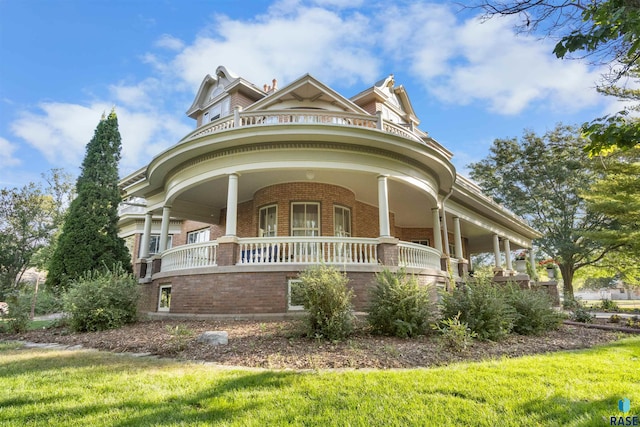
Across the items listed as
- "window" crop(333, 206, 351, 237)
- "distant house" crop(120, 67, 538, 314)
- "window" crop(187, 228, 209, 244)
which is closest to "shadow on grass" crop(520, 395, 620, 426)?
"distant house" crop(120, 67, 538, 314)

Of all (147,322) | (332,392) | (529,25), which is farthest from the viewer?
(147,322)

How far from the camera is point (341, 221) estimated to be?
1274 cm

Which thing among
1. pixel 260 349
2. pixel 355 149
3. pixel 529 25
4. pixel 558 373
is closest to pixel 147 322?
pixel 260 349

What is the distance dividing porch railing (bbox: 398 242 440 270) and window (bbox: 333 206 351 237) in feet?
8.67

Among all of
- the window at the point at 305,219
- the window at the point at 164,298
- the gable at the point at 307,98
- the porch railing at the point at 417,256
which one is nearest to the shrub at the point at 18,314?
the window at the point at 164,298

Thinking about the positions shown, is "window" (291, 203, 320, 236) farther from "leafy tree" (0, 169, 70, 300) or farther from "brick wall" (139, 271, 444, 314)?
"leafy tree" (0, 169, 70, 300)

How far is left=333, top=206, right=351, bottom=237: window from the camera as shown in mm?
12469

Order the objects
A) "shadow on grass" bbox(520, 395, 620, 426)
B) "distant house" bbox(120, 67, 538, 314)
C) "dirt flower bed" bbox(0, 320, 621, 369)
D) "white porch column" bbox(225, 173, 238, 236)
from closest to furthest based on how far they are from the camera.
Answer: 1. "shadow on grass" bbox(520, 395, 620, 426)
2. "dirt flower bed" bbox(0, 320, 621, 369)
3. "distant house" bbox(120, 67, 538, 314)
4. "white porch column" bbox(225, 173, 238, 236)

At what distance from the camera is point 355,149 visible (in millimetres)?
10289

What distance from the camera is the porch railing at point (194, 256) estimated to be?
9930mm

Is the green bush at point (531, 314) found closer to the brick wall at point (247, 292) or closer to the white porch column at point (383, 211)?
the brick wall at point (247, 292)

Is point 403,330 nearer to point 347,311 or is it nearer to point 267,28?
point 347,311

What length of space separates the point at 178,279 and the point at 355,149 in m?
6.39

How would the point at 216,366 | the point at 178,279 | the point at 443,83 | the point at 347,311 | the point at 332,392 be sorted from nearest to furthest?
1. the point at 332,392
2. the point at 216,366
3. the point at 347,311
4. the point at 443,83
5. the point at 178,279
